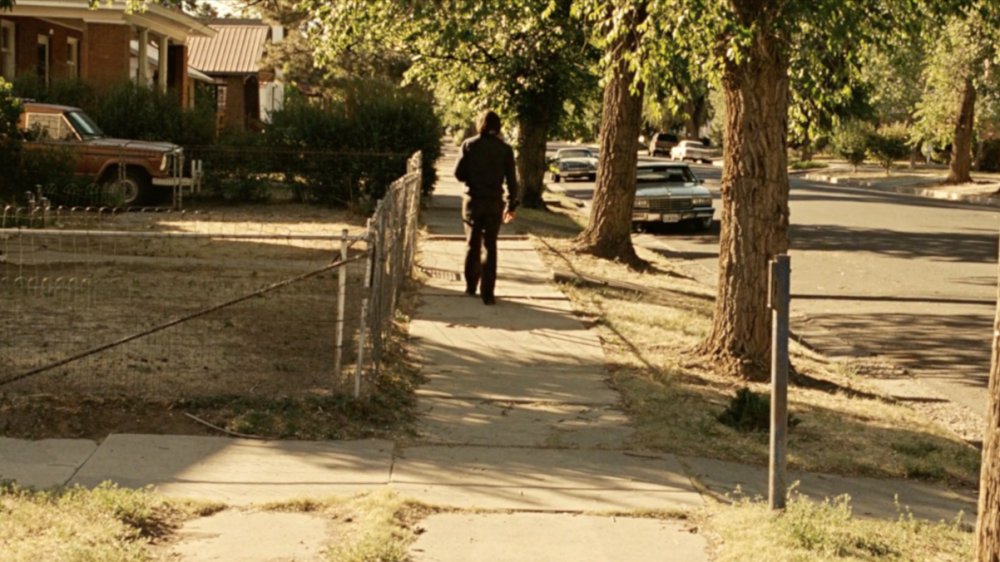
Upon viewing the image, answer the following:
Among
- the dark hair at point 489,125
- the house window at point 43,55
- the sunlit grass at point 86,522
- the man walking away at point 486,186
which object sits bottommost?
the sunlit grass at point 86,522

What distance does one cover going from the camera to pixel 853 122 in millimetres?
66062

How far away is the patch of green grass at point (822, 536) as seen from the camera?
6.19 metres

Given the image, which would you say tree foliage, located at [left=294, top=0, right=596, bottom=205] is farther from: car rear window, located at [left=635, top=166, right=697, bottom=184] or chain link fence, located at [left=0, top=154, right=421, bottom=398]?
chain link fence, located at [left=0, top=154, right=421, bottom=398]

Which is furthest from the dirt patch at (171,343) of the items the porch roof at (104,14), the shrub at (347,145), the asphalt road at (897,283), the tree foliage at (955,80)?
the tree foliage at (955,80)

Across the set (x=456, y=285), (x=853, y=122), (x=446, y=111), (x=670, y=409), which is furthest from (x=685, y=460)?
(x=853, y=122)

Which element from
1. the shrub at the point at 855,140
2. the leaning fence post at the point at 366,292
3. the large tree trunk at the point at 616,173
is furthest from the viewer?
the shrub at the point at 855,140

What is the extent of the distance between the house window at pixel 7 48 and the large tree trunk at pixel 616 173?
52.1 ft

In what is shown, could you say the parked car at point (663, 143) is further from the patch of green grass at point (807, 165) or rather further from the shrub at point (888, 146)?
the shrub at point (888, 146)

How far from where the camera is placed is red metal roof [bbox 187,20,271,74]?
5672 cm

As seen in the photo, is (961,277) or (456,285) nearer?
(456,285)

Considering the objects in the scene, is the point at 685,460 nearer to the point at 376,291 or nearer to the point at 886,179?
the point at 376,291

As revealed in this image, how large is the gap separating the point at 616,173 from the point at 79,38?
19.7m

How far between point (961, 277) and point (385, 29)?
9.51m

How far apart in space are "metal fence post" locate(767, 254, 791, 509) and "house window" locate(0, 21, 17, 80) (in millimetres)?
26870
